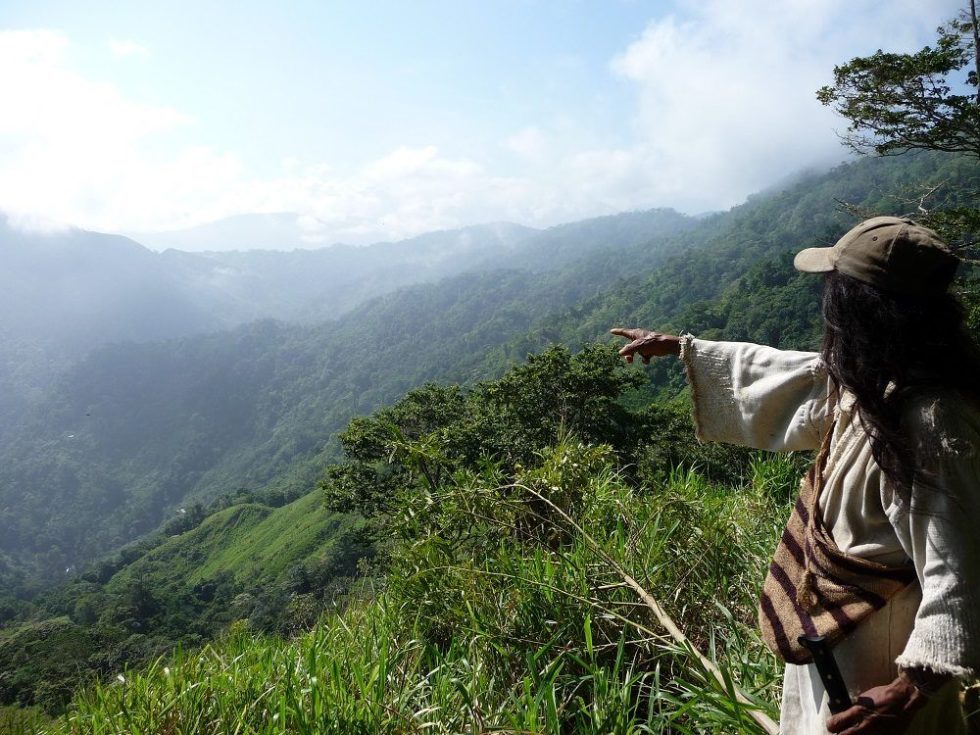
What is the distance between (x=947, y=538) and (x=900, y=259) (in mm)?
478

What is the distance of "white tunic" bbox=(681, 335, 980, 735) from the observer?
0.98 meters

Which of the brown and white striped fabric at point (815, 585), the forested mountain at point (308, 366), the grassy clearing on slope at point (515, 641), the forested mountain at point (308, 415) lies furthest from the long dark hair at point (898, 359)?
the forested mountain at point (308, 366)

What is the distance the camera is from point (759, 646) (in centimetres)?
198

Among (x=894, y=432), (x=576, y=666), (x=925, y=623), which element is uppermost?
(x=894, y=432)

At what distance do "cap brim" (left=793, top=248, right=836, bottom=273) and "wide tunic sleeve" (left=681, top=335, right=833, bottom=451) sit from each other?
265 millimetres

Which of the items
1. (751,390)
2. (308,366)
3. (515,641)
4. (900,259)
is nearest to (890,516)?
(900,259)

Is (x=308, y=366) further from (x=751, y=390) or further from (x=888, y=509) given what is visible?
(x=888, y=509)

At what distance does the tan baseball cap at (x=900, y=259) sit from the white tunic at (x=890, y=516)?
21 cm

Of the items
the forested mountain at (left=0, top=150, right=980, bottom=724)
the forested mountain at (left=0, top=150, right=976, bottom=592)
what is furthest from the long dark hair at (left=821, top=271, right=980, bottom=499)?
the forested mountain at (left=0, top=150, right=976, bottom=592)

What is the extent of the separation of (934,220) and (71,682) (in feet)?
40.3

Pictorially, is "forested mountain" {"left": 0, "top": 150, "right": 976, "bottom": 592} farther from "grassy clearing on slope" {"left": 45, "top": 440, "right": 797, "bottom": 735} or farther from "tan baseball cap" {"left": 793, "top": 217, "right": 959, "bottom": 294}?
"tan baseball cap" {"left": 793, "top": 217, "right": 959, "bottom": 294}

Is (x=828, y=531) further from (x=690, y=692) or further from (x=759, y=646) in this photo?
(x=759, y=646)

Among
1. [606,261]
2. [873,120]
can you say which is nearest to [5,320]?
[606,261]

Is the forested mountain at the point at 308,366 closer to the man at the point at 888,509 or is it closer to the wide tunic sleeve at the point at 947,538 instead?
the man at the point at 888,509
